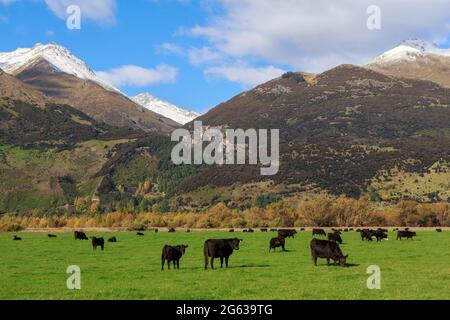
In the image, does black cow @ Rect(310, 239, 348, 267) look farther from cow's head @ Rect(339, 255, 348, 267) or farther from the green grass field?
the green grass field

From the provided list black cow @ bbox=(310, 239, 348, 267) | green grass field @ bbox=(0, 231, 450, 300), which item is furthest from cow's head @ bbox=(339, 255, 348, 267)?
green grass field @ bbox=(0, 231, 450, 300)

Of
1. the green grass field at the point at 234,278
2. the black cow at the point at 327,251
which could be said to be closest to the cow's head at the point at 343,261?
the black cow at the point at 327,251

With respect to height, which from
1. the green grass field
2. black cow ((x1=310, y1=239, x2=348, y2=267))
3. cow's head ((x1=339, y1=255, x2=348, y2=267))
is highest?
black cow ((x1=310, y1=239, x2=348, y2=267))

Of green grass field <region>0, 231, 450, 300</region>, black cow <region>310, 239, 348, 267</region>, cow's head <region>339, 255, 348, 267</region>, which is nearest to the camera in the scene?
green grass field <region>0, 231, 450, 300</region>

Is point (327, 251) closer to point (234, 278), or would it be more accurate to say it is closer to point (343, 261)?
point (343, 261)

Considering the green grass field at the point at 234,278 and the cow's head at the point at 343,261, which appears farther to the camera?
the cow's head at the point at 343,261

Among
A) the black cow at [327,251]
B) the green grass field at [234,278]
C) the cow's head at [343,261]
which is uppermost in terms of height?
the black cow at [327,251]

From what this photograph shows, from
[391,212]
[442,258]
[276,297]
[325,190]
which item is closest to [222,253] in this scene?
[276,297]

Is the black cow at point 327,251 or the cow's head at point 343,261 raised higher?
the black cow at point 327,251

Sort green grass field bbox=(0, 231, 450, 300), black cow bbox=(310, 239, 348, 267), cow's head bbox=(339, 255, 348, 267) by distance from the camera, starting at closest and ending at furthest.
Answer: green grass field bbox=(0, 231, 450, 300) → cow's head bbox=(339, 255, 348, 267) → black cow bbox=(310, 239, 348, 267)

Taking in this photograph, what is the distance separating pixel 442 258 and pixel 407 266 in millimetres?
6481

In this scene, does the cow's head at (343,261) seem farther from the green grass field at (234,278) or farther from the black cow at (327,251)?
the green grass field at (234,278)

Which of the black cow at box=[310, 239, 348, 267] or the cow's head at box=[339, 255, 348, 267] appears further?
the black cow at box=[310, 239, 348, 267]

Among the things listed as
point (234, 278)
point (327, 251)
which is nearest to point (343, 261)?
point (327, 251)
